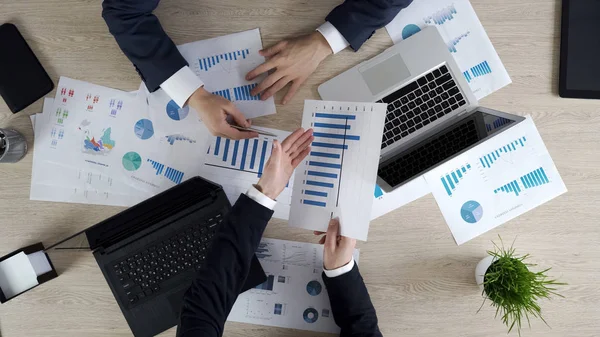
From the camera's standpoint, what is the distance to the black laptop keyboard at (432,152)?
100 centimetres

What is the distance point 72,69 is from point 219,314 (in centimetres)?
68

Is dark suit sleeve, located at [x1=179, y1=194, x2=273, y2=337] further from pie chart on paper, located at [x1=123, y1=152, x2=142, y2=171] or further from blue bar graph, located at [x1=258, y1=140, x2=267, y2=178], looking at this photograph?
pie chart on paper, located at [x1=123, y1=152, x2=142, y2=171]

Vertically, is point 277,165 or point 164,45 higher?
point 164,45

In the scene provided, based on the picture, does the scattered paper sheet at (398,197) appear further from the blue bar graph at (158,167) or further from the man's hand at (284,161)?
the blue bar graph at (158,167)

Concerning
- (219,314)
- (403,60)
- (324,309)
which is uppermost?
(403,60)

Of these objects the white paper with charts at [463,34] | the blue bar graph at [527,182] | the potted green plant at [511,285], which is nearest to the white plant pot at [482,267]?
the potted green plant at [511,285]

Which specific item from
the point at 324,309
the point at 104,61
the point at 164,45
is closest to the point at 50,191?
the point at 104,61

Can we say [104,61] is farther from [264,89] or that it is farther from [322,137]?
[322,137]

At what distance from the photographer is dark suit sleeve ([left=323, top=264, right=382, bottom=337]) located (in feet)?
3.27

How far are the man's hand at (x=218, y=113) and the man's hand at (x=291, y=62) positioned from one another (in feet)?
0.25

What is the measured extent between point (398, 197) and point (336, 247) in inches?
7.7

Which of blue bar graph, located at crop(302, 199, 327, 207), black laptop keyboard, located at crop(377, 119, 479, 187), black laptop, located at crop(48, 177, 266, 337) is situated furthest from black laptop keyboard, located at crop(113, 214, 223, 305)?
black laptop keyboard, located at crop(377, 119, 479, 187)

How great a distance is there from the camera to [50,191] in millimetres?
1088

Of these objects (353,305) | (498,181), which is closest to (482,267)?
(498,181)
